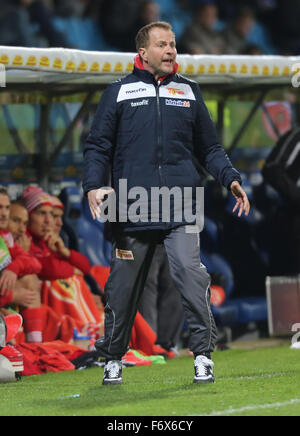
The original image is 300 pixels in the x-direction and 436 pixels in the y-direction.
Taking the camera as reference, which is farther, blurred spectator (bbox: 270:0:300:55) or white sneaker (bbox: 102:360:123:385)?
blurred spectator (bbox: 270:0:300:55)

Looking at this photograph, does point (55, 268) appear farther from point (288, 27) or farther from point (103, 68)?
point (288, 27)

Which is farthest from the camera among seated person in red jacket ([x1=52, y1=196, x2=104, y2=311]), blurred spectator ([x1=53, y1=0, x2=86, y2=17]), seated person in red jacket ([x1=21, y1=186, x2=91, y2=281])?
blurred spectator ([x1=53, y1=0, x2=86, y2=17])

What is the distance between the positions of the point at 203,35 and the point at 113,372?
Answer: 9.52 metres

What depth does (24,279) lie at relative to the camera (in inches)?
337

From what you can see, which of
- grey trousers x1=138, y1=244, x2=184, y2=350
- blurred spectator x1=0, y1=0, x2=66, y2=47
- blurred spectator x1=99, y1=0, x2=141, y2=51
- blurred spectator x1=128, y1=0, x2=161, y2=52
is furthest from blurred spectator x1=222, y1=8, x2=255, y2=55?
grey trousers x1=138, y1=244, x2=184, y2=350

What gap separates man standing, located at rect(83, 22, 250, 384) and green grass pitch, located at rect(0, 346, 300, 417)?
0.89 ft

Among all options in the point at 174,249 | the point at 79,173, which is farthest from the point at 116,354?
the point at 79,173

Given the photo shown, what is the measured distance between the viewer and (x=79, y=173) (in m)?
9.90

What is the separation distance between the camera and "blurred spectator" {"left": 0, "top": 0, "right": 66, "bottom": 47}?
13.4 meters

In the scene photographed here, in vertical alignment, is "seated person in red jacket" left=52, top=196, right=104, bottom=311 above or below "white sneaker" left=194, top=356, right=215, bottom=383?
above

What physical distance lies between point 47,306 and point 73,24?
6.88 m

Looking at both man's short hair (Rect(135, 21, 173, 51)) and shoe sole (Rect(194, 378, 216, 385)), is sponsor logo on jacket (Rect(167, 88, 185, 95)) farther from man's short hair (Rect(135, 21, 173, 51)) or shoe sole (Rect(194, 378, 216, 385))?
shoe sole (Rect(194, 378, 216, 385))

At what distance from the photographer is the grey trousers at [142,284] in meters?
6.34
